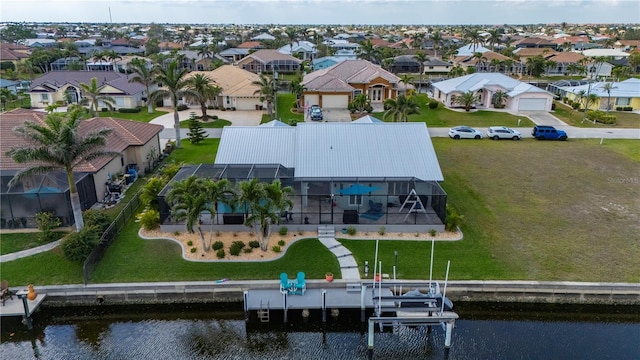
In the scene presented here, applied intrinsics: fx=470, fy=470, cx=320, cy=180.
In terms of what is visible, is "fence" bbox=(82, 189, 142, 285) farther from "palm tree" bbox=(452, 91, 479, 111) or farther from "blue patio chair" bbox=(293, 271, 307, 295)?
"palm tree" bbox=(452, 91, 479, 111)

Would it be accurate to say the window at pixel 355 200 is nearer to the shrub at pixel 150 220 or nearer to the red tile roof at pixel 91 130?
the shrub at pixel 150 220

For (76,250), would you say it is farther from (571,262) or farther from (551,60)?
(551,60)

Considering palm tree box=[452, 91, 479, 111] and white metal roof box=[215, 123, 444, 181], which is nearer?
white metal roof box=[215, 123, 444, 181]

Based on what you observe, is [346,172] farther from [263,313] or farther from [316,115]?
[316,115]

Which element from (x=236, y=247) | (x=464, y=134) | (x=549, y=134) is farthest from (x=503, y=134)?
(x=236, y=247)

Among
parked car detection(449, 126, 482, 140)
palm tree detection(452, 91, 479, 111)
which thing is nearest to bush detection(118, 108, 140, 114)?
parked car detection(449, 126, 482, 140)

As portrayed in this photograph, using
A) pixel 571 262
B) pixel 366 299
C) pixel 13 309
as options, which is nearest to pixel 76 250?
pixel 13 309
